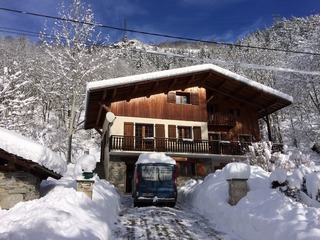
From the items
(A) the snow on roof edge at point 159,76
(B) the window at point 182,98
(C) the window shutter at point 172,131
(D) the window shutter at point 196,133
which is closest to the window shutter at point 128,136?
(C) the window shutter at point 172,131

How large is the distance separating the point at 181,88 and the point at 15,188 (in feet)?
58.0

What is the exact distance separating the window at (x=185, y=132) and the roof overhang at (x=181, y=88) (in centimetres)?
333

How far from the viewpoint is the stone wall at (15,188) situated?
25.8ft

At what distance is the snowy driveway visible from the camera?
771cm

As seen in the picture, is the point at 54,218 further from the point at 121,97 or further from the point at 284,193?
the point at 121,97

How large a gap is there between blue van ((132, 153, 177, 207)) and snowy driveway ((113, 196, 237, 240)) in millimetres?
1208

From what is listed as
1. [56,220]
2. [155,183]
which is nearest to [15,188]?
[56,220]

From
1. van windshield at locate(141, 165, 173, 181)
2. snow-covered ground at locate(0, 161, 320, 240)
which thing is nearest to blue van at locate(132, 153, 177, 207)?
van windshield at locate(141, 165, 173, 181)

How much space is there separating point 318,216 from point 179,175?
610 inches

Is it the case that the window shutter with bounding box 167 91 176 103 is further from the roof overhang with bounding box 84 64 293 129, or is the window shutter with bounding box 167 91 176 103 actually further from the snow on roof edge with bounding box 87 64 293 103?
the snow on roof edge with bounding box 87 64 293 103

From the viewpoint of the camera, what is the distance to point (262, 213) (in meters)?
7.48

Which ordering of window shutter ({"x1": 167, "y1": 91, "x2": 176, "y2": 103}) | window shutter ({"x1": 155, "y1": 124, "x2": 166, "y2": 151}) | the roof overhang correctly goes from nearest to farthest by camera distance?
the roof overhang, window shutter ({"x1": 155, "y1": 124, "x2": 166, "y2": 151}), window shutter ({"x1": 167, "y1": 91, "x2": 176, "y2": 103})

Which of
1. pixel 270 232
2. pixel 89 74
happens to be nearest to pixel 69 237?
pixel 270 232

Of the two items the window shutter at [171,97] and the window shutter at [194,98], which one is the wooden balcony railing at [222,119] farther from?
the window shutter at [171,97]
